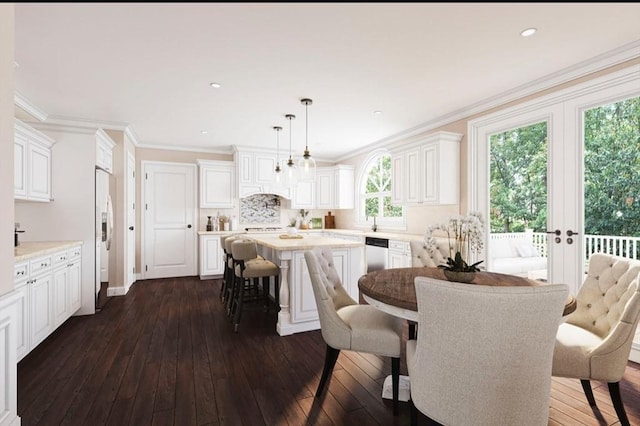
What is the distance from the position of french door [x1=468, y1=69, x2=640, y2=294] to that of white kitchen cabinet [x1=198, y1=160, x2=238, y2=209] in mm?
4784

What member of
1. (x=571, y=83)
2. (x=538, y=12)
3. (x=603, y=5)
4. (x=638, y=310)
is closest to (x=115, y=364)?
(x=638, y=310)

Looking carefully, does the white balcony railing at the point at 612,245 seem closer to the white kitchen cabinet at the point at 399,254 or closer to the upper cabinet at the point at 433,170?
the upper cabinet at the point at 433,170

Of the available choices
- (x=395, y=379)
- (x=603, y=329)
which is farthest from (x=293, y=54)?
(x=603, y=329)

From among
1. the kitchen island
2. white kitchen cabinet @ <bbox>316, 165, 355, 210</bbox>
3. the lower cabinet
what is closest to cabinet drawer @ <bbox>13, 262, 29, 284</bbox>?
the lower cabinet

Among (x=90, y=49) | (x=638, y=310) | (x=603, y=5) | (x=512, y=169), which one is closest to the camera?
(x=638, y=310)

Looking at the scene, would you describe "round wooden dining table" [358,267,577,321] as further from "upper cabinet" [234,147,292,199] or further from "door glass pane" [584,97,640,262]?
"upper cabinet" [234,147,292,199]

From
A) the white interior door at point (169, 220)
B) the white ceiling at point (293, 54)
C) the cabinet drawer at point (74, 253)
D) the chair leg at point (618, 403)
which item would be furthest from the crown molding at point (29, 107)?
the chair leg at point (618, 403)

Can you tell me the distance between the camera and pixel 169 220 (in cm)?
588

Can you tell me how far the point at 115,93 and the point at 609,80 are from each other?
185 inches

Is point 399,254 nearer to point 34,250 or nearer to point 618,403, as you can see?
point 618,403

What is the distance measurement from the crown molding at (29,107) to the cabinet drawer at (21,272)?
192 centimetres

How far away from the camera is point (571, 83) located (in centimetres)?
296

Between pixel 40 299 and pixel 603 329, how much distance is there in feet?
14.1

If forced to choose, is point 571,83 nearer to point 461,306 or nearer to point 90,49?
point 461,306
